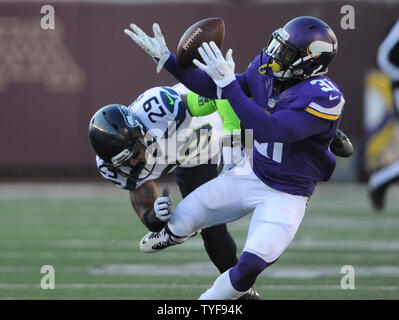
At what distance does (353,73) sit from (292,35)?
30.5 ft

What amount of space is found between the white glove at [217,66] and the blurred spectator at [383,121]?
5.92m

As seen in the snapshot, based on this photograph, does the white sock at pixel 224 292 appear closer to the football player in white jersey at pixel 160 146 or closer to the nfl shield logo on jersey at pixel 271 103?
the football player in white jersey at pixel 160 146

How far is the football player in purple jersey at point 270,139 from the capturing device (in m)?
3.57

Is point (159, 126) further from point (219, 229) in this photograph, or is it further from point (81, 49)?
point (81, 49)

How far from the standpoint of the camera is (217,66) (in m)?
3.60

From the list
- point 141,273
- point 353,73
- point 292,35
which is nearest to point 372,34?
point 353,73

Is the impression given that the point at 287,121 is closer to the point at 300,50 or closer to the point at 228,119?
the point at 300,50

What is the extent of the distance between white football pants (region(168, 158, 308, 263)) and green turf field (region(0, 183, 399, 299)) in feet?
2.74

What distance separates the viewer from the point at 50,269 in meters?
5.32

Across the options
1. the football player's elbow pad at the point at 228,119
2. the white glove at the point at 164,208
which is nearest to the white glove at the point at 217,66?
the football player's elbow pad at the point at 228,119

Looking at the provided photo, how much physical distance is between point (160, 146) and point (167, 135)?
8 cm

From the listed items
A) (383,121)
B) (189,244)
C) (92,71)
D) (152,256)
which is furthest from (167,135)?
(92,71)

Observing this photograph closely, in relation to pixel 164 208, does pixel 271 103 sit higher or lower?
higher

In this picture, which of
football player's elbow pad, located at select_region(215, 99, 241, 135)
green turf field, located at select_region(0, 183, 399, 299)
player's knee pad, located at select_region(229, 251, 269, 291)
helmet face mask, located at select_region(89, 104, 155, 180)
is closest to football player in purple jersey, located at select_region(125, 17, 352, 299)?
player's knee pad, located at select_region(229, 251, 269, 291)
